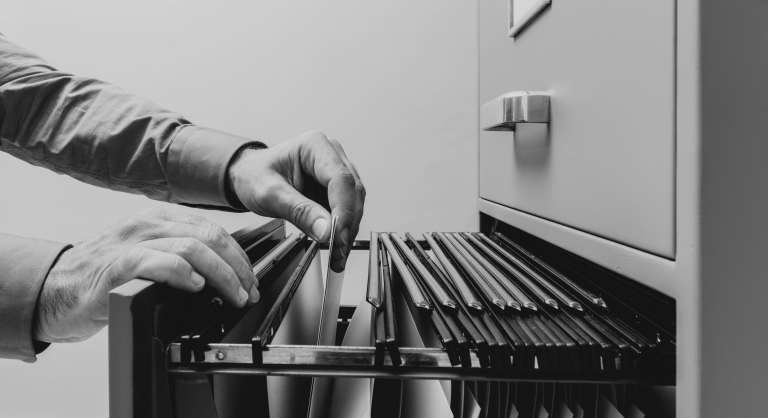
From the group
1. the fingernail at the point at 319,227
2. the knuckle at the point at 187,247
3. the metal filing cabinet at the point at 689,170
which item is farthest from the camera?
the fingernail at the point at 319,227

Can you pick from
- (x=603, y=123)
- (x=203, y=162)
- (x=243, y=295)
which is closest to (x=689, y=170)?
(x=603, y=123)

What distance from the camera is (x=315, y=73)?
1.82 metres

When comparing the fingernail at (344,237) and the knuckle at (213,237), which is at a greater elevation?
the knuckle at (213,237)

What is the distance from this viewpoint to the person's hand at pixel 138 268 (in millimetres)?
383

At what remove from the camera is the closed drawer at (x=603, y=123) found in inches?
12.8

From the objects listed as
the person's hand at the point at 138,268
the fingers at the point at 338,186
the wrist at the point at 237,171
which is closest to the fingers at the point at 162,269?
the person's hand at the point at 138,268

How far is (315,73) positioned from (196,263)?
1.53 meters

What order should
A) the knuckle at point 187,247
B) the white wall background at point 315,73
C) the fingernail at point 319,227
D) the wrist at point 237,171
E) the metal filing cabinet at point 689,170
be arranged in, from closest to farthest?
the metal filing cabinet at point 689,170
the knuckle at point 187,247
the fingernail at point 319,227
the wrist at point 237,171
the white wall background at point 315,73

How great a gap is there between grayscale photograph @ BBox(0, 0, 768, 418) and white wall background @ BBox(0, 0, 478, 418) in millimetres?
912

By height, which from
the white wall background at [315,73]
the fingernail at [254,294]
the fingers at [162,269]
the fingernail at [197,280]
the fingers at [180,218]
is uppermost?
the white wall background at [315,73]

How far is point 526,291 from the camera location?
0.45 metres

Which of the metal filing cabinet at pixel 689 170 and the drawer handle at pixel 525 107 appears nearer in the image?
the metal filing cabinet at pixel 689 170

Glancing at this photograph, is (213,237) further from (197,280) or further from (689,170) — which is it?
(689,170)

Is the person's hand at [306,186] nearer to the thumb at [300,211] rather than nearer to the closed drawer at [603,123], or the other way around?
the thumb at [300,211]
